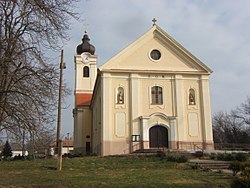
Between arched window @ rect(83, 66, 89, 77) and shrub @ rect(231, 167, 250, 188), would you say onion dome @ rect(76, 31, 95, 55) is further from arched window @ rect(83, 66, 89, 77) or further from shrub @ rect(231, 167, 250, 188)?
shrub @ rect(231, 167, 250, 188)

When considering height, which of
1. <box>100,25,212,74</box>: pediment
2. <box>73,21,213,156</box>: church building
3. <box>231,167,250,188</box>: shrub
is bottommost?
<box>231,167,250,188</box>: shrub

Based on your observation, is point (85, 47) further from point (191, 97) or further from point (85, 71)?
point (191, 97)

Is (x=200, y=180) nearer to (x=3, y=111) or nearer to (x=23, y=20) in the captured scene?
(x=3, y=111)

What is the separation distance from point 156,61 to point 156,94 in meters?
3.30

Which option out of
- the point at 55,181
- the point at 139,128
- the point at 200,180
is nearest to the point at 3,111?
the point at 55,181

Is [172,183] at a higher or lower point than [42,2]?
lower

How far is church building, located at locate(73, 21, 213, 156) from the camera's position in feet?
105

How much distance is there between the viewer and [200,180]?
45.1ft

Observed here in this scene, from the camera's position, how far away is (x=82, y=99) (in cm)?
5116

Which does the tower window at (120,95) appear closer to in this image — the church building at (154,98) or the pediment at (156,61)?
the church building at (154,98)

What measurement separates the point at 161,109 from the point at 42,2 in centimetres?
2427

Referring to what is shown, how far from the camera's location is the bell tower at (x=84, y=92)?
46.1m

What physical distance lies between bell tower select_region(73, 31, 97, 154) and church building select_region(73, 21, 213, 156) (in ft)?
40.9

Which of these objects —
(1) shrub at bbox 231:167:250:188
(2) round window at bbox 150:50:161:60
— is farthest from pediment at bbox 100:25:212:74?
(1) shrub at bbox 231:167:250:188
